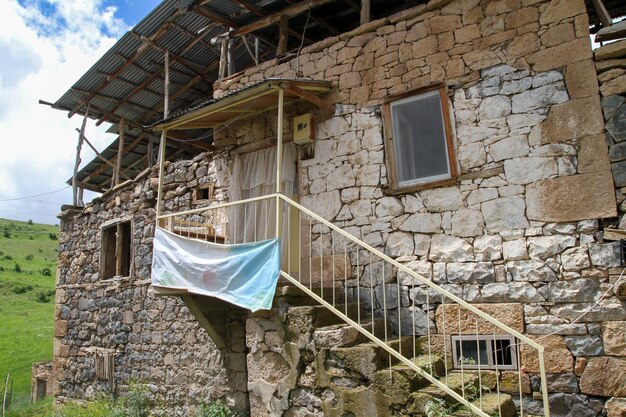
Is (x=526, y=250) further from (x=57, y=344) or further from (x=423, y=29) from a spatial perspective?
(x=57, y=344)

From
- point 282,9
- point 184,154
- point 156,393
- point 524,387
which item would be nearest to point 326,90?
point 282,9

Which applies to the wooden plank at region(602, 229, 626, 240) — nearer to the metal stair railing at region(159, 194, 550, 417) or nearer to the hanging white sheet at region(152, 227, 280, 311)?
the metal stair railing at region(159, 194, 550, 417)

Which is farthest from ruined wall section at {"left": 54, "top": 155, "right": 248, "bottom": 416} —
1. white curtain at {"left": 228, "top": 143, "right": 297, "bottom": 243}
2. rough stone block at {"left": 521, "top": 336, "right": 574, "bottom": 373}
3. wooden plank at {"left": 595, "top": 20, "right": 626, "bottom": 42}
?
wooden plank at {"left": 595, "top": 20, "right": 626, "bottom": 42}

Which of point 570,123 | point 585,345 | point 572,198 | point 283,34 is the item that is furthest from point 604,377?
point 283,34

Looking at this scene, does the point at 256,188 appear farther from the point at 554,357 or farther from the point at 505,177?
the point at 554,357

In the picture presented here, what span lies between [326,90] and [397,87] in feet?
3.52

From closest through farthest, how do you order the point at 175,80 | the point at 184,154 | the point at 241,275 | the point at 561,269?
the point at 561,269
the point at 241,275
the point at 175,80
the point at 184,154

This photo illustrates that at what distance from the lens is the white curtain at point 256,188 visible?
7012mm

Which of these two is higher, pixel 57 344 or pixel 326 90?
pixel 326 90

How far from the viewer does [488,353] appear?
505 cm

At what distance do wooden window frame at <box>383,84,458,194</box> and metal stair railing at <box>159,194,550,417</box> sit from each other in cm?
95

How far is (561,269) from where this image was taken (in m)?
4.80

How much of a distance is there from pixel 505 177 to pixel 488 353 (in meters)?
1.91

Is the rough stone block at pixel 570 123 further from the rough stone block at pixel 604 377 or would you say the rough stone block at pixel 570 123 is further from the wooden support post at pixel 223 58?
the wooden support post at pixel 223 58
